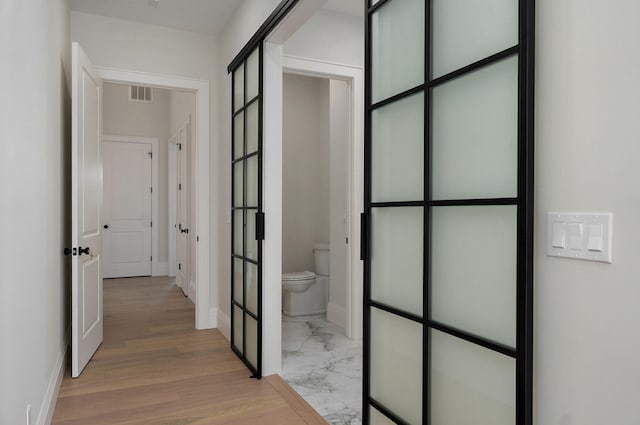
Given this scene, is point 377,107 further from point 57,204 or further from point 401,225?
point 57,204

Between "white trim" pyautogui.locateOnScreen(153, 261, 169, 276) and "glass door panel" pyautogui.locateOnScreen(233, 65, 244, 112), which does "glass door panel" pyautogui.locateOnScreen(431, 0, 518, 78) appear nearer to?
"glass door panel" pyautogui.locateOnScreen(233, 65, 244, 112)

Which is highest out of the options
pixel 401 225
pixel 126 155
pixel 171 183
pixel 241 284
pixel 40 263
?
pixel 126 155

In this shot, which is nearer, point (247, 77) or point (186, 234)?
point (247, 77)

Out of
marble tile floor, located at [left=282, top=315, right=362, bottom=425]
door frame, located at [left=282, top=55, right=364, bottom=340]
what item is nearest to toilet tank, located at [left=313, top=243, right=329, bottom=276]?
marble tile floor, located at [left=282, top=315, right=362, bottom=425]

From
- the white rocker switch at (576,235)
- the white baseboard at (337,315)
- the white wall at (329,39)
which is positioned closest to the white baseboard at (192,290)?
the white baseboard at (337,315)

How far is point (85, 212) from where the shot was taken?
11.1 ft

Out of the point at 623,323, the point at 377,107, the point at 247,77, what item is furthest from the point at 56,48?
the point at 623,323

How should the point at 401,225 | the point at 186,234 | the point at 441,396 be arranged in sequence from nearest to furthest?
the point at 441,396
the point at 401,225
the point at 186,234

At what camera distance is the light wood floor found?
253 centimetres

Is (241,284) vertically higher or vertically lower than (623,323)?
lower

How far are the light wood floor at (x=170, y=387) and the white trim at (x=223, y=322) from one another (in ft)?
0.20

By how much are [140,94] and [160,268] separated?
2922 mm

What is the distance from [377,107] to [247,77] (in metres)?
1.95

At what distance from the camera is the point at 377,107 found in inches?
69.9
